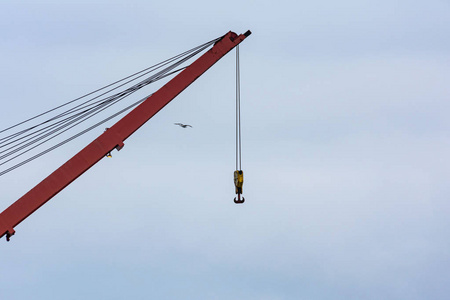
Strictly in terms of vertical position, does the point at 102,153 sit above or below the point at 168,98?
below

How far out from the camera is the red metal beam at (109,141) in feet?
182

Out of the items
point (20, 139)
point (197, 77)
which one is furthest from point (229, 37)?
point (20, 139)

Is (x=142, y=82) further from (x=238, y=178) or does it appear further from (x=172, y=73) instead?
(x=238, y=178)

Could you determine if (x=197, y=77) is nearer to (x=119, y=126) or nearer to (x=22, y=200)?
(x=119, y=126)

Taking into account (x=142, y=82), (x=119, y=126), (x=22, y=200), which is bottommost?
(x=22, y=200)

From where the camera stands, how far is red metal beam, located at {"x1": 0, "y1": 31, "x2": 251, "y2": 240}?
55.4 meters

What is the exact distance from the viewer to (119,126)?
2264 inches

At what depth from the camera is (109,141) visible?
57250mm

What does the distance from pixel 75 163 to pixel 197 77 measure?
32.4 ft

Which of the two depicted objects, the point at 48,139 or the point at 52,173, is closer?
the point at 52,173

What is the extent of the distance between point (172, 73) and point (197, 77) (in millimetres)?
1875

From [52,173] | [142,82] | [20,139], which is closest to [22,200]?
[52,173]

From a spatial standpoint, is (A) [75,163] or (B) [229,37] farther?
(B) [229,37]

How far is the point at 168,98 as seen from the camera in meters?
58.8
